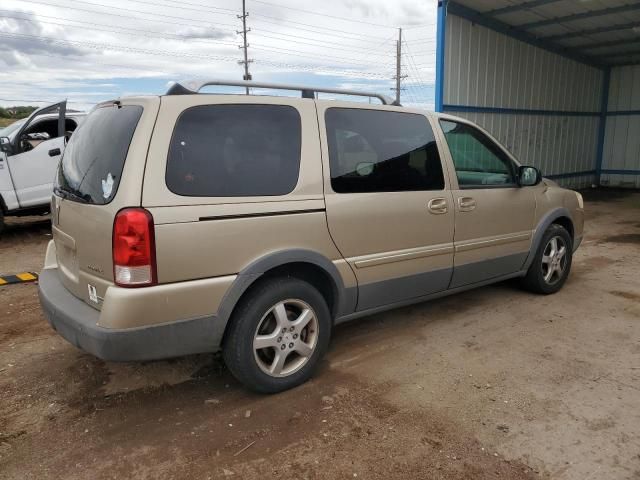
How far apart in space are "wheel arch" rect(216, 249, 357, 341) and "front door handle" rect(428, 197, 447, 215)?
0.90m

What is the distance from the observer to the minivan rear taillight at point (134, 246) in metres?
2.54

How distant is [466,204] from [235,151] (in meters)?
2.01

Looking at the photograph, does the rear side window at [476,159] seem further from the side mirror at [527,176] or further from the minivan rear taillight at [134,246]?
the minivan rear taillight at [134,246]

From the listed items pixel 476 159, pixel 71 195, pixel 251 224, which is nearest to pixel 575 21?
pixel 476 159

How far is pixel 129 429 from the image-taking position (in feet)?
9.42

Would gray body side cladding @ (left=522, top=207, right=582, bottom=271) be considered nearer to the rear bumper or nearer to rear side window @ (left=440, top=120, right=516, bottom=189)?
rear side window @ (left=440, top=120, right=516, bottom=189)

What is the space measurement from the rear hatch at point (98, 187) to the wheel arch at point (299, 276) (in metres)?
0.65

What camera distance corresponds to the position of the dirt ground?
100 inches

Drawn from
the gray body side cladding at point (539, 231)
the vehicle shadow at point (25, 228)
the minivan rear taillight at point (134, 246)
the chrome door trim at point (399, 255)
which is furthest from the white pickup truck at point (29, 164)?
the gray body side cladding at point (539, 231)

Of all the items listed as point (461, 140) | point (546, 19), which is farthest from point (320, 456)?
point (546, 19)

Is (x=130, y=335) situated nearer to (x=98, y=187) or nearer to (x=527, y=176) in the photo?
(x=98, y=187)

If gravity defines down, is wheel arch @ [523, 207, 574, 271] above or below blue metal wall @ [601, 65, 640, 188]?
below

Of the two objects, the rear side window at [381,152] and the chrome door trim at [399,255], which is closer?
→ the rear side window at [381,152]

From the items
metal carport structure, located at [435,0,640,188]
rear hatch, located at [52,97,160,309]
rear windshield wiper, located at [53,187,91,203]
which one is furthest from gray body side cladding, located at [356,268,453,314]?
metal carport structure, located at [435,0,640,188]
